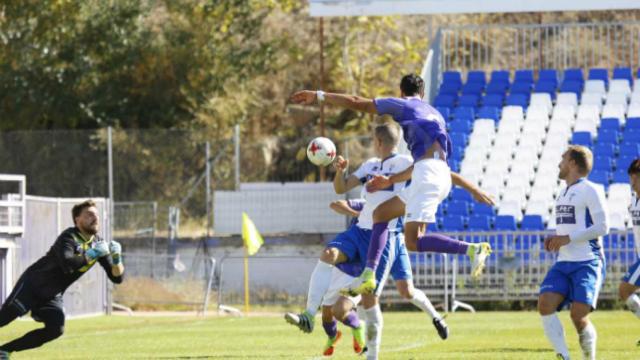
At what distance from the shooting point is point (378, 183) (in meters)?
12.0

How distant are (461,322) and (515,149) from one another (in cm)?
972

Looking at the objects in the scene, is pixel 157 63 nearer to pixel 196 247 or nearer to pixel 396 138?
pixel 196 247

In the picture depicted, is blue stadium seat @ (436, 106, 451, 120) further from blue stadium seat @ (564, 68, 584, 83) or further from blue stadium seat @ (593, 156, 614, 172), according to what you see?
blue stadium seat @ (593, 156, 614, 172)

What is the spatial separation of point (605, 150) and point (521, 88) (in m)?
3.87

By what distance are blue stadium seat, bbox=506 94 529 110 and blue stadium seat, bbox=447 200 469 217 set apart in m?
4.69

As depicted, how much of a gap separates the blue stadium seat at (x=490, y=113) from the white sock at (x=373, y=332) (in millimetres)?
20349

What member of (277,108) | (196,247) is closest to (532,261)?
(196,247)

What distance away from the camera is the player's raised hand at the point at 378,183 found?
12.0 m

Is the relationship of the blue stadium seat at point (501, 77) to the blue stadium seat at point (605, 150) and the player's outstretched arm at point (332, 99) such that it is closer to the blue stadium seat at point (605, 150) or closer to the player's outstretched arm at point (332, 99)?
the blue stadium seat at point (605, 150)

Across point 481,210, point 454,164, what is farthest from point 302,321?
point 454,164

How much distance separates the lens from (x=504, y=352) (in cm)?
1490

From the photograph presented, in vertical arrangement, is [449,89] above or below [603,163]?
above

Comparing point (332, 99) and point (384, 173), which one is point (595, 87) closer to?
point (384, 173)

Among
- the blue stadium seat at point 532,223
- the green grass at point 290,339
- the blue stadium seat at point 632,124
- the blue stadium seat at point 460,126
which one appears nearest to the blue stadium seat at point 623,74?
the blue stadium seat at point 632,124
